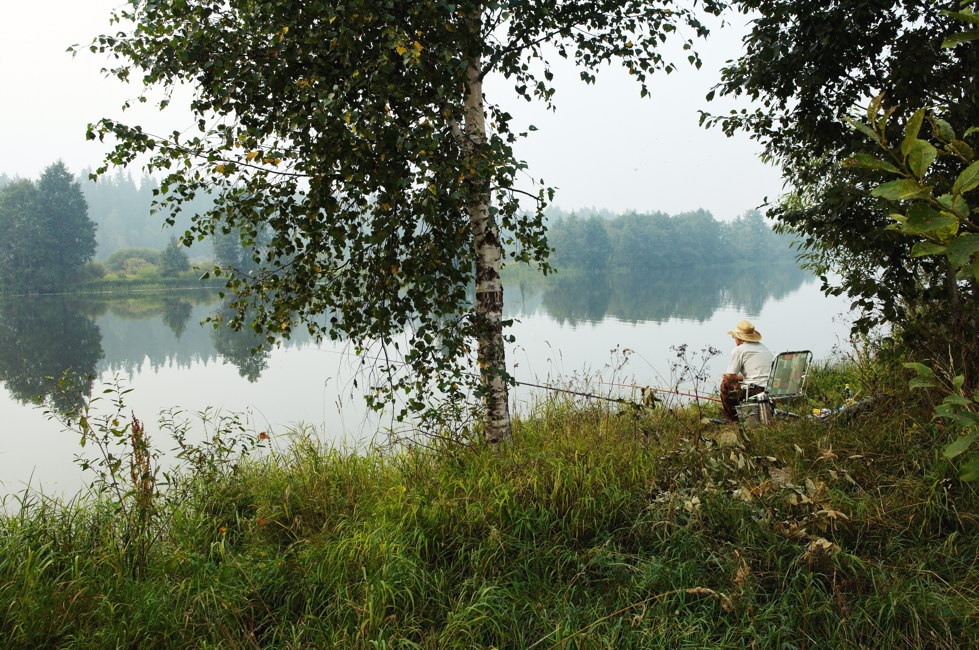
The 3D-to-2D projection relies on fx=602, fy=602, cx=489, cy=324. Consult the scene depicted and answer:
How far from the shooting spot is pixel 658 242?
90625mm

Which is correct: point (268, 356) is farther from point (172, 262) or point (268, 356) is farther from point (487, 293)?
point (172, 262)

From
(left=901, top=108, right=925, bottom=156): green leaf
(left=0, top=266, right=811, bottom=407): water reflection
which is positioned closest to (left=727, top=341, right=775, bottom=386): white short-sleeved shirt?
(left=0, top=266, right=811, bottom=407): water reflection

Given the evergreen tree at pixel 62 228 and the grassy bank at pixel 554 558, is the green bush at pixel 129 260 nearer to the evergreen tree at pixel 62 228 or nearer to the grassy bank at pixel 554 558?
the evergreen tree at pixel 62 228

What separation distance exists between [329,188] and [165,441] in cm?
752

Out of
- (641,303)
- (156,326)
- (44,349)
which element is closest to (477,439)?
(44,349)

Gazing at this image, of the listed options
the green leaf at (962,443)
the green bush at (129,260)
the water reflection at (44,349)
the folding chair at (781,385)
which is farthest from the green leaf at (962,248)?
the green bush at (129,260)

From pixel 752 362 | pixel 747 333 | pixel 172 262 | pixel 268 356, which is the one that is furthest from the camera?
pixel 172 262

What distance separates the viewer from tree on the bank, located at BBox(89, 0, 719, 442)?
3.43m

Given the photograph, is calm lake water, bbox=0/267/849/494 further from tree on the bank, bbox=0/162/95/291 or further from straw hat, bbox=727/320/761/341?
tree on the bank, bbox=0/162/95/291

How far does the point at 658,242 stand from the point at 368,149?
301 feet

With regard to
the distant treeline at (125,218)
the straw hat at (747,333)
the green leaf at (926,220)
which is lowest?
the straw hat at (747,333)

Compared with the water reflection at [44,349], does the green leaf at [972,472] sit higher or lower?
higher

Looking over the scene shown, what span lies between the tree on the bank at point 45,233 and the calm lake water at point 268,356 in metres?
10.1

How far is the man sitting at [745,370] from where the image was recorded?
658 centimetres
